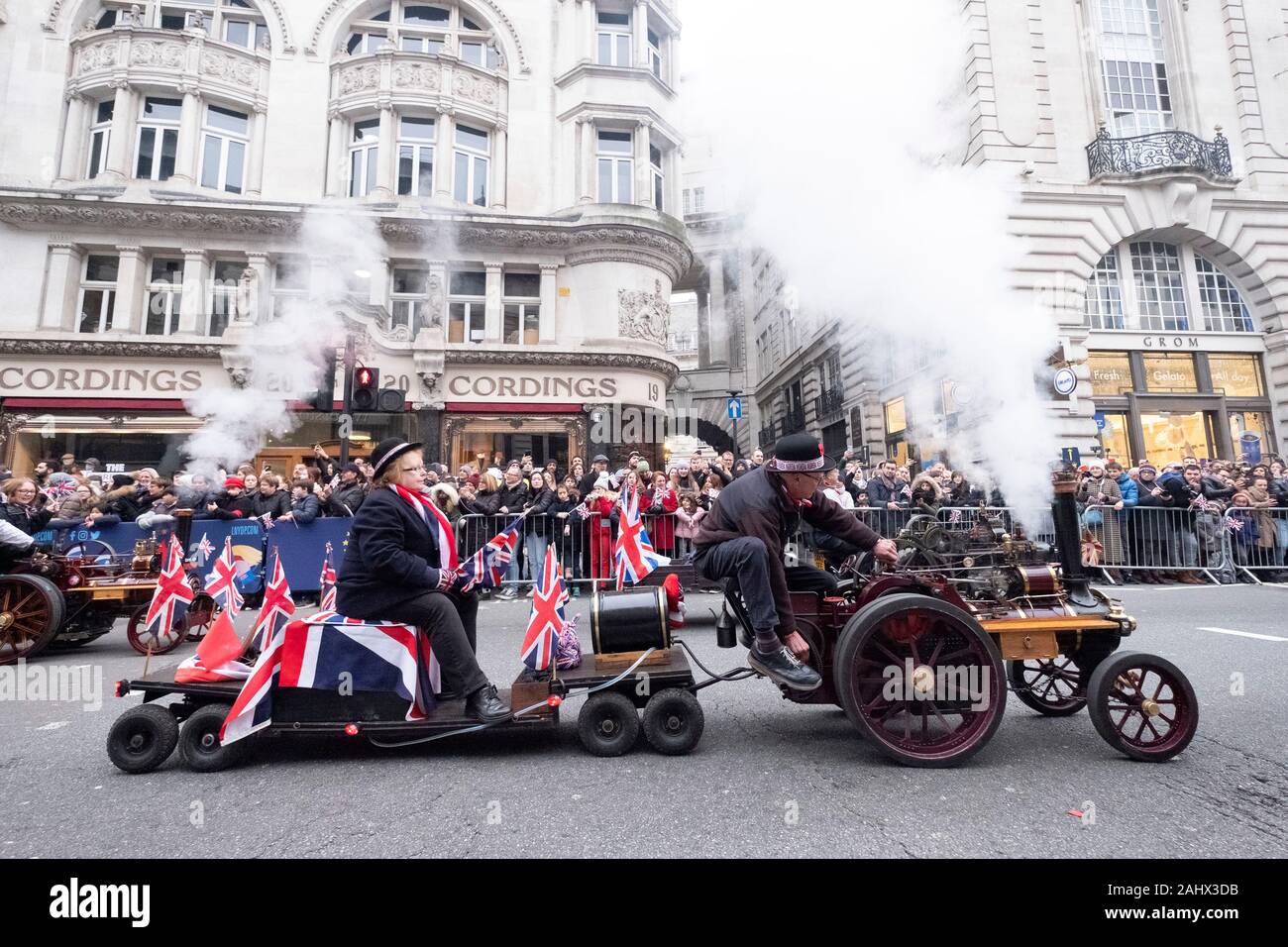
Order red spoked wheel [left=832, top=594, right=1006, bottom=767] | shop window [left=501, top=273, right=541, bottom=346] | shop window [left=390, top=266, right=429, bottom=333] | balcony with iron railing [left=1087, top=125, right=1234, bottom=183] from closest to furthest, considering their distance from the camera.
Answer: red spoked wheel [left=832, top=594, right=1006, bottom=767] → balcony with iron railing [left=1087, top=125, right=1234, bottom=183] → shop window [left=390, top=266, right=429, bottom=333] → shop window [left=501, top=273, right=541, bottom=346]

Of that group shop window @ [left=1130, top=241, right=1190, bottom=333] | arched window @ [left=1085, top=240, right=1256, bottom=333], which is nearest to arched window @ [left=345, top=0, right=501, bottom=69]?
arched window @ [left=1085, top=240, right=1256, bottom=333]

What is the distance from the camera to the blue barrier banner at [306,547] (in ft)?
27.5

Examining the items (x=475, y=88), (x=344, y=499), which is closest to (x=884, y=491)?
(x=344, y=499)

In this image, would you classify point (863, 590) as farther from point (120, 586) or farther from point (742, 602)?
point (120, 586)

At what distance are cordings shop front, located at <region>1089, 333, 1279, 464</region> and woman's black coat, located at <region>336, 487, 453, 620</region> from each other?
56.1ft

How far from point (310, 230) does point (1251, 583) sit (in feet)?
64.4

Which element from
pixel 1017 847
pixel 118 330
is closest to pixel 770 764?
pixel 1017 847

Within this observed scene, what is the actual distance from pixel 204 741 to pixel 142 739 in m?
0.33

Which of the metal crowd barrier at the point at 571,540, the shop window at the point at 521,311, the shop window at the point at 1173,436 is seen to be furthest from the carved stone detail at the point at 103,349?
the shop window at the point at 1173,436

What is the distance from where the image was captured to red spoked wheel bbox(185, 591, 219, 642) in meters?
6.88

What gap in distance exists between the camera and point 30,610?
19.3ft

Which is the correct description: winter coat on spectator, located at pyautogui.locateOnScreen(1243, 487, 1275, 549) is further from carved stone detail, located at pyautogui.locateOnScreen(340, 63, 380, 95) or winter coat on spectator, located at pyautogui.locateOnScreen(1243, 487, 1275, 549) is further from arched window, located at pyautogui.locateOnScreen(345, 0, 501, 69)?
carved stone detail, located at pyautogui.locateOnScreen(340, 63, 380, 95)

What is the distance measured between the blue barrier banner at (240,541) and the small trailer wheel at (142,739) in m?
5.61

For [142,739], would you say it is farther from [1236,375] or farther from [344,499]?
[1236,375]
